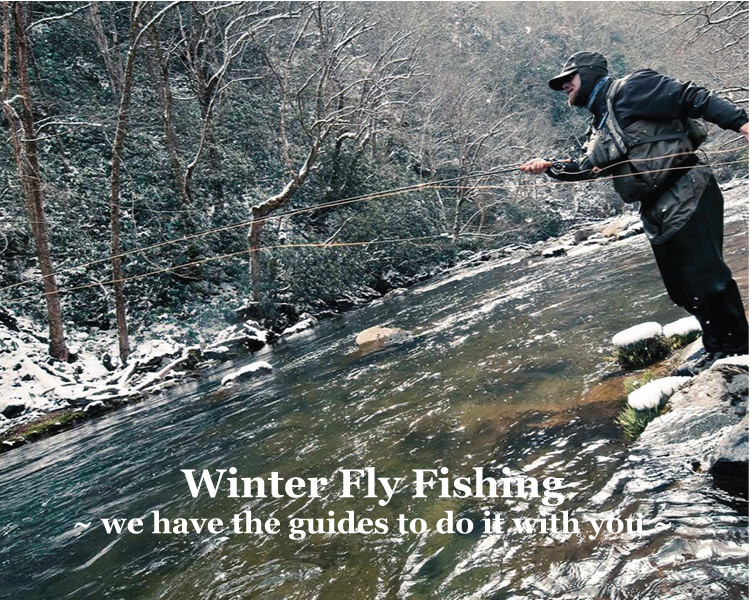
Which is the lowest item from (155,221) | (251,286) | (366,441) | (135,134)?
(366,441)

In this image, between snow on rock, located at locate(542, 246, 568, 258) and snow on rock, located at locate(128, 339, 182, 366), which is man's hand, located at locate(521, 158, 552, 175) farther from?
snow on rock, located at locate(542, 246, 568, 258)

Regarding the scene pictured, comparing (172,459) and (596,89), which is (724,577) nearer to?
(596,89)

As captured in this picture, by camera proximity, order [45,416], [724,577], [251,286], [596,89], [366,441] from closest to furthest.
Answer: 1. [724,577]
2. [596,89]
3. [366,441]
4. [45,416]
5. [251,286]

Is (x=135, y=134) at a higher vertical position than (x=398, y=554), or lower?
higher

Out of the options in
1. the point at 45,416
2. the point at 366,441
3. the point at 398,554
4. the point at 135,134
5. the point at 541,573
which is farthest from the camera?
the point at 135,134

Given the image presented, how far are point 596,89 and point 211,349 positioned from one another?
11225 millimetres

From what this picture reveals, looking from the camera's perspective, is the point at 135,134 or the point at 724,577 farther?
the point at 135,134

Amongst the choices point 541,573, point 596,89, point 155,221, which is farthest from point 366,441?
point 155,221

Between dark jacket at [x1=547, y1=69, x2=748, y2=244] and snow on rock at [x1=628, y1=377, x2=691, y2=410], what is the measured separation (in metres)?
0.97

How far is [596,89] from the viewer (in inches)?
132

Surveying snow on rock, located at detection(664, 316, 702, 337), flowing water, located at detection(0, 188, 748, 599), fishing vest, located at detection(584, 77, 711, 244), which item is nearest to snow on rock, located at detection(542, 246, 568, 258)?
flowing water, located at detection(0, 188, 748, 599)

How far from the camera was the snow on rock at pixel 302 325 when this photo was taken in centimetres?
1483

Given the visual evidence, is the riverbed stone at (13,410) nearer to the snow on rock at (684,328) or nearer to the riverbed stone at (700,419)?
the riverbed stone at (700,419)

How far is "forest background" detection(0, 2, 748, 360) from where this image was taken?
12.0 metres
